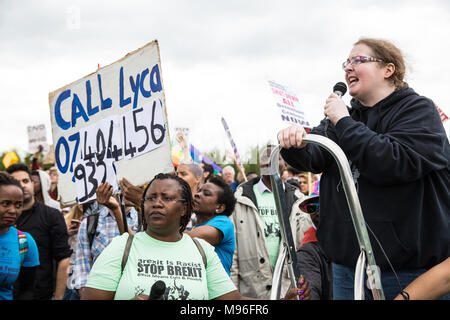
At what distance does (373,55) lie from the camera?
2.71 metres

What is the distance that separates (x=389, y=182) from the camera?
240 cm

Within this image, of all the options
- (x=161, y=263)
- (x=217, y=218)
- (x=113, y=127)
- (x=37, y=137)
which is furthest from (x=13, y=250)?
(x=37, y=137)

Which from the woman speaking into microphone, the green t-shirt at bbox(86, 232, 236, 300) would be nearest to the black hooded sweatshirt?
the woman speaking into microphone

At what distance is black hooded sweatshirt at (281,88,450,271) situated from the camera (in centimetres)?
235

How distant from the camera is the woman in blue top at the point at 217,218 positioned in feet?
13.1

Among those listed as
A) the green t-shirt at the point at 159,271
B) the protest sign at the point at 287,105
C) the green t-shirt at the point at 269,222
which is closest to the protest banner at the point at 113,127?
the green t-shirt at the point at 159,271

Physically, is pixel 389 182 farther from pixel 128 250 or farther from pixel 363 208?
pixel 128 250

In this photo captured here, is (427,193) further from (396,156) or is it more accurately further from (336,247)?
(336,247)

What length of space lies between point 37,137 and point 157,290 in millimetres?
9632

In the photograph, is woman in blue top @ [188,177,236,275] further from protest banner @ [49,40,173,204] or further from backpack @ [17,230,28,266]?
backpack @ [17,230,28,266]

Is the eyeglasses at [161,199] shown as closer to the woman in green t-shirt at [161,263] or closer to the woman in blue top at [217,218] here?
the woman in green t-shirt at [161,263]

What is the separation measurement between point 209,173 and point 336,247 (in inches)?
272

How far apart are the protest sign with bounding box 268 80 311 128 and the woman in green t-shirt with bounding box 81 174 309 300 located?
465 centimetres

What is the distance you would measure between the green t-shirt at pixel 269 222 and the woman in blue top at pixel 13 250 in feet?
7.80
